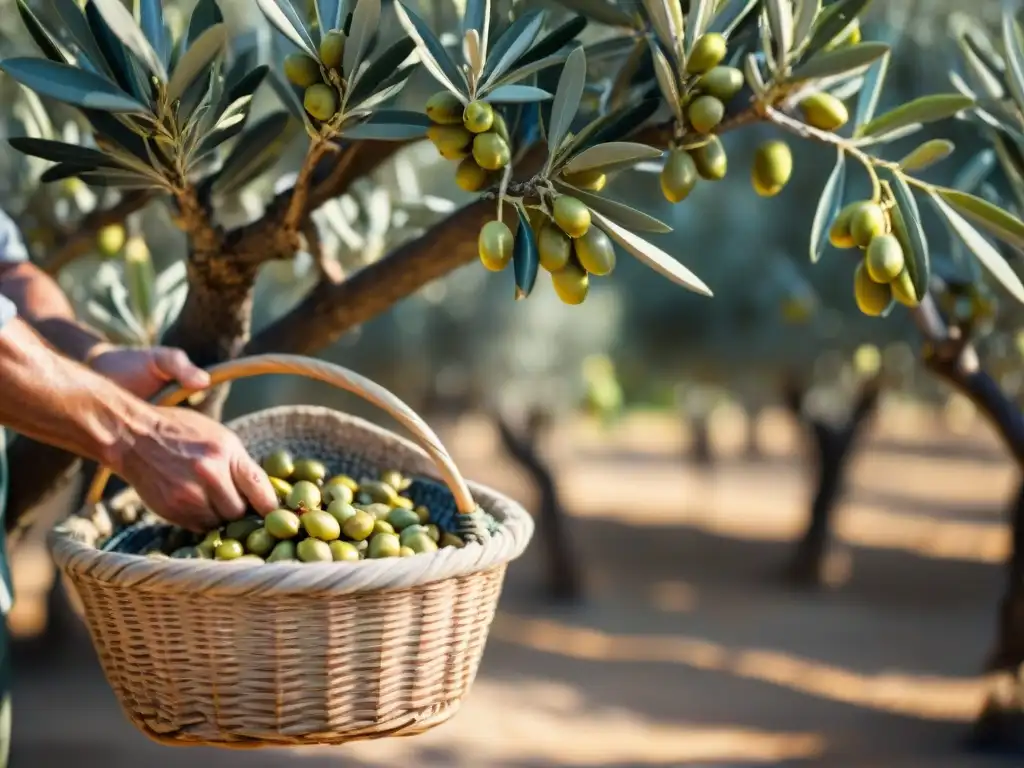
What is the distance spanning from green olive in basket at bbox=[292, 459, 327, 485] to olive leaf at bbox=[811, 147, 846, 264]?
34.3 inches

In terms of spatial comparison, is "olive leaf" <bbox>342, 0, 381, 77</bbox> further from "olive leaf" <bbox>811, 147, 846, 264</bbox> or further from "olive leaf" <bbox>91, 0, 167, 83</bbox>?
"olive leaf" <bbox>811, 147, 846, 264</bbox>

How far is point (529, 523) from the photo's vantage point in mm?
1792

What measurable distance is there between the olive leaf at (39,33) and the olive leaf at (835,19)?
1018mm

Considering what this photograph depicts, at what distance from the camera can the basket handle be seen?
5.49 feet

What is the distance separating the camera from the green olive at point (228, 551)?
5.25ft

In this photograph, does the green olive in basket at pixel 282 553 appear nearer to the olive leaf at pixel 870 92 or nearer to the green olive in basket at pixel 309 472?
the green olive in basket at pixel 309 472

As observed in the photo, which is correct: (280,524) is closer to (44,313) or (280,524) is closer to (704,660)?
(44,313)

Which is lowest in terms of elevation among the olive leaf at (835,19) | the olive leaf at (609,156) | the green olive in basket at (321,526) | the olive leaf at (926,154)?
the green olive in basket at (321,526)

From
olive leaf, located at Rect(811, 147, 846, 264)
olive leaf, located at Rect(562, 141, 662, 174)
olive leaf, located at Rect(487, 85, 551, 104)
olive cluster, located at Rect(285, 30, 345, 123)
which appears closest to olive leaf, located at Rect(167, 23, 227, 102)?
olive cluster, located at Rect(285, 30, 345, 123)

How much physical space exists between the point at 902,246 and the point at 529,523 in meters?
0.70

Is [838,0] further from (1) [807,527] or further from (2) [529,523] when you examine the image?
(1) [807,527]

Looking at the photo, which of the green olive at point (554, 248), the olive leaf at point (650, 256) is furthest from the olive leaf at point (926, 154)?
the green olive at point (554, 248)

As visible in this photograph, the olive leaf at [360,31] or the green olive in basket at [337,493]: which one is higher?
the olive leaf at [360,31]

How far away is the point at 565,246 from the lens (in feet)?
4.79
